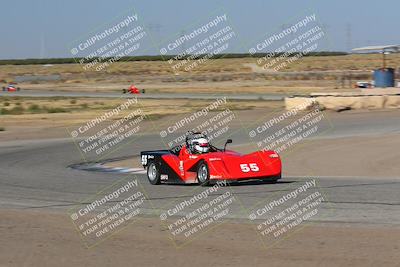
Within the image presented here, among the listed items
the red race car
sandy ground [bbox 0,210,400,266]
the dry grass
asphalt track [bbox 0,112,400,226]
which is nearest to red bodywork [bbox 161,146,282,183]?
the red race car

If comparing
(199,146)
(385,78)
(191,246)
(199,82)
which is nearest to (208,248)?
(191,246)

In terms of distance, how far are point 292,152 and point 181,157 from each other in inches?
318

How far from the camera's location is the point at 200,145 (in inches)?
652

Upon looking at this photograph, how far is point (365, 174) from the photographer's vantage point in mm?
18578

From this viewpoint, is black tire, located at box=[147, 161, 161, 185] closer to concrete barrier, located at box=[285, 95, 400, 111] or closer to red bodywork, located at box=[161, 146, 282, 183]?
red bodywork, located at box=[161, 146, 282, 183]

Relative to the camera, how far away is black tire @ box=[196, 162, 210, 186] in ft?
52.5

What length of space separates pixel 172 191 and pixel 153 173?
1.73m

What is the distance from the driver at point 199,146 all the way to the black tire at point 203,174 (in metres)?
0.39

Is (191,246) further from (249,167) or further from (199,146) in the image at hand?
(199,146)

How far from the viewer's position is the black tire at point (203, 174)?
1601cm

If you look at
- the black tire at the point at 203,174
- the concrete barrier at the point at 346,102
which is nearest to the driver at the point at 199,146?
the black tire at the point at 203,174

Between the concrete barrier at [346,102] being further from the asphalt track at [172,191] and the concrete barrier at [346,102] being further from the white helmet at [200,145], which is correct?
the white helmet at [200,145]

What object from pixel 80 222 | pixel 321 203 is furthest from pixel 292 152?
pixel 80 222

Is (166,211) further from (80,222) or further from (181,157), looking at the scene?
(181,157)
